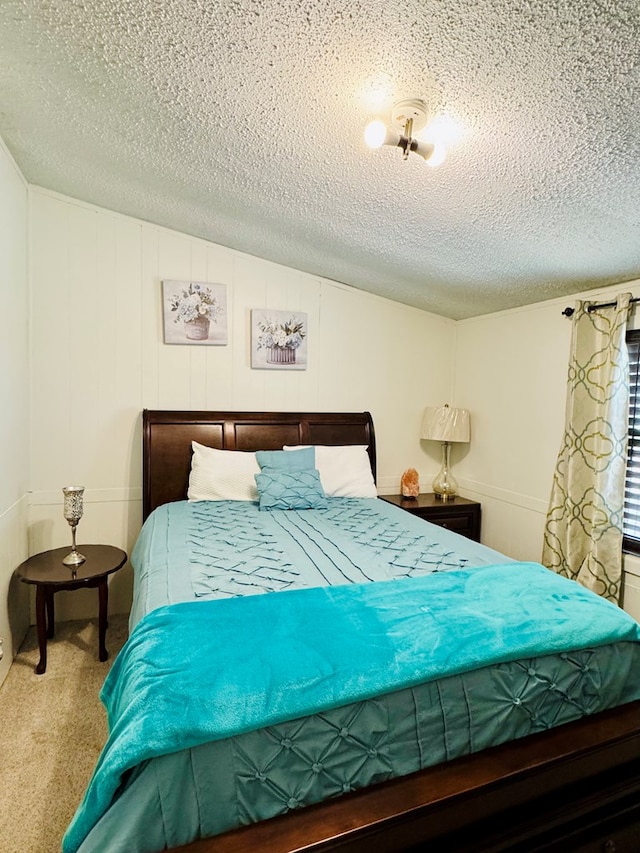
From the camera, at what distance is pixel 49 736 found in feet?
6.38

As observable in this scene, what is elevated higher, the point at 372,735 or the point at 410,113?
the point at 410,113

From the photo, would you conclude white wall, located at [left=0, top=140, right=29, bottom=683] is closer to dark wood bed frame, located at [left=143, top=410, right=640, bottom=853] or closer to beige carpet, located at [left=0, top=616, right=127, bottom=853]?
beige carpet, located at [left=0, top=616, right=127, bottom=853]

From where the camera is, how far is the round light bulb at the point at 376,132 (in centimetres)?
146

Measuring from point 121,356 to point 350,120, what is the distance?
2.11 meters

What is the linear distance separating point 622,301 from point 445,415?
146 cm

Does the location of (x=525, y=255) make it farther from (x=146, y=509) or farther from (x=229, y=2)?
(x=146, y=509)

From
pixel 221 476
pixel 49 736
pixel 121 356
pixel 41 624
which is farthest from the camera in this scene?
pixel 121 356

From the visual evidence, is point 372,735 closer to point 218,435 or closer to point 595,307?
point 218,435

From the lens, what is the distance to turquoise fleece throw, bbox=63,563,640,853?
987mm

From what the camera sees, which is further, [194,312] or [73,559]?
[194,312]

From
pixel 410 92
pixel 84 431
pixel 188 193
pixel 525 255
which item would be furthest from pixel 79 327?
pixel 525 255

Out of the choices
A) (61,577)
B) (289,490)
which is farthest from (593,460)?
(61,577)

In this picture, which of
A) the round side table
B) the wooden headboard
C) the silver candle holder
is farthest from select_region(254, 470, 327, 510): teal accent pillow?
the silver candle holder

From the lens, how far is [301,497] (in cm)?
274
